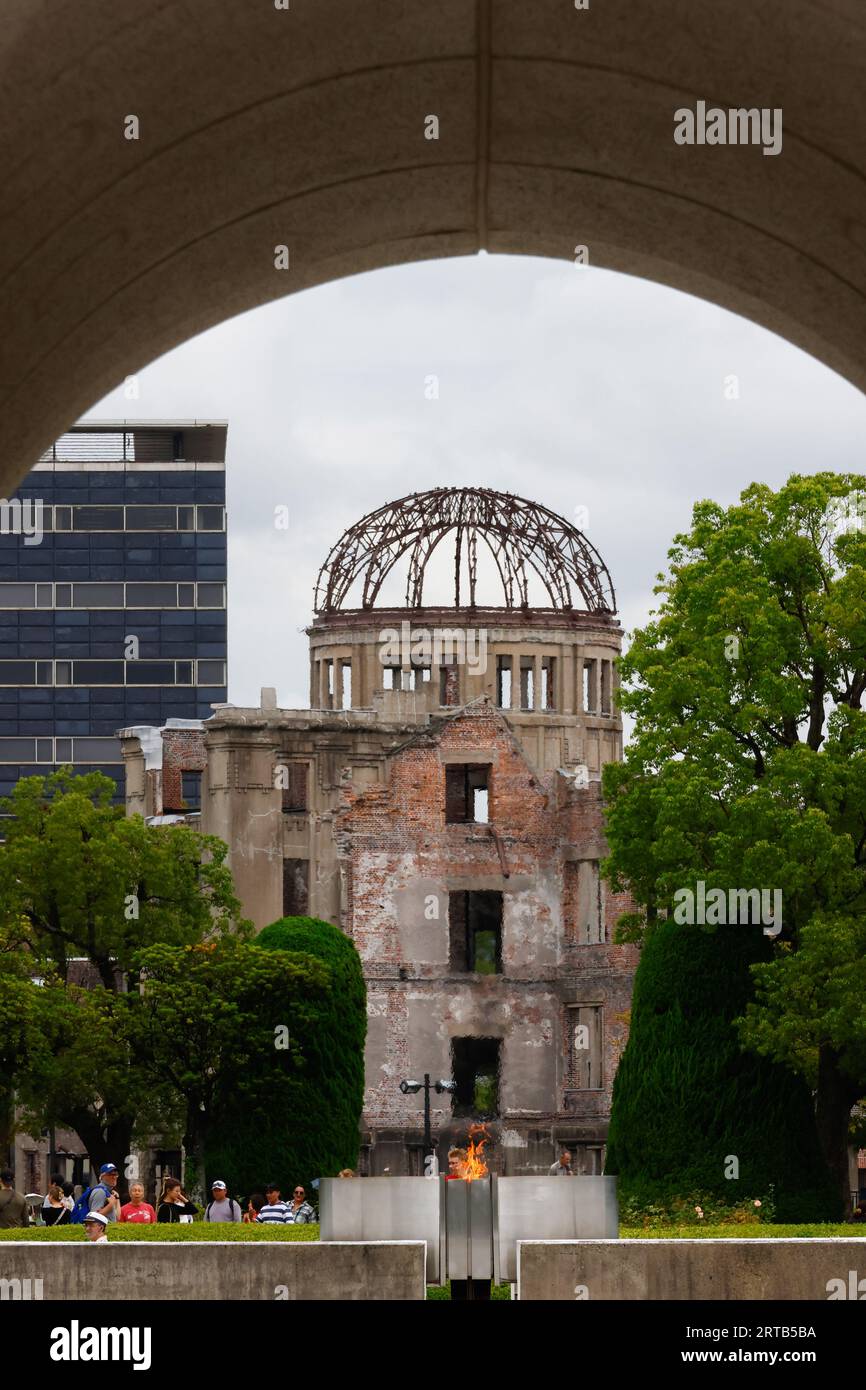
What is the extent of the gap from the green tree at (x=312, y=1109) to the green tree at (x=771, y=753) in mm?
10015

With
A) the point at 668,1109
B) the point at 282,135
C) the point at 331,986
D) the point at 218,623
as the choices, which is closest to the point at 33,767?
the point at 218,623

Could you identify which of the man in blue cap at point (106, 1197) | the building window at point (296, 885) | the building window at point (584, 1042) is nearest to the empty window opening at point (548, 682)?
the building window at point (296, 885)

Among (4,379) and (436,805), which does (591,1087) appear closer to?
(436,805)

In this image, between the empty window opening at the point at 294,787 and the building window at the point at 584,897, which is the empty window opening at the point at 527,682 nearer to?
the empty window opening at the point at 294,787

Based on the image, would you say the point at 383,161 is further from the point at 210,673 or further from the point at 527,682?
the point at 210,673

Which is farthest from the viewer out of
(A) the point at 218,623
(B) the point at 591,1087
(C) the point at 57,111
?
(A) the point at 218,623

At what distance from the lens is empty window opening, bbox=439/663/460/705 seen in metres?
76.1

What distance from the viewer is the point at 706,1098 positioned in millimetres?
38969

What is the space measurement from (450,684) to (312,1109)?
103 ft

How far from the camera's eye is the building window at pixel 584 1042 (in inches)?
2405

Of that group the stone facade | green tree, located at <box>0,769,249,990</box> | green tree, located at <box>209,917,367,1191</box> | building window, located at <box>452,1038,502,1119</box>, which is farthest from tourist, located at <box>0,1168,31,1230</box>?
building window, located at <box>452,1038,502,1119</box>

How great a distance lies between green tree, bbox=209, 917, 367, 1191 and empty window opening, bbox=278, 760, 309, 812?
1638 centimetres

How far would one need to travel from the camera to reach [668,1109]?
129 ft
